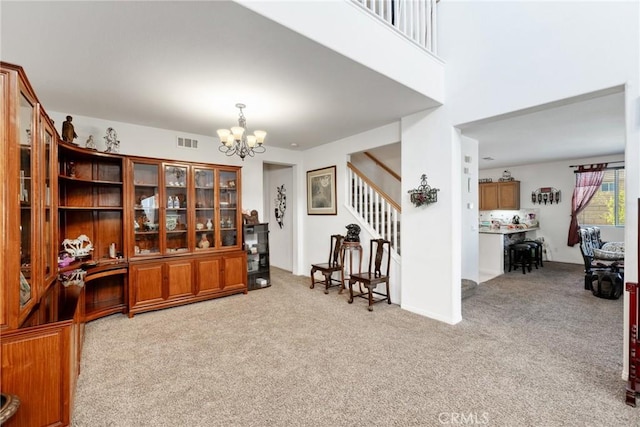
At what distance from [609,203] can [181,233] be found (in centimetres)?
900

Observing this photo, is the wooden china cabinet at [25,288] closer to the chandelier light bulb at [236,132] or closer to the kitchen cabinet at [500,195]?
the chandelier light bulb at [236,132]

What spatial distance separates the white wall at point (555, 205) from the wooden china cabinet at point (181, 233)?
761 centimetres

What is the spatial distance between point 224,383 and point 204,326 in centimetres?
127

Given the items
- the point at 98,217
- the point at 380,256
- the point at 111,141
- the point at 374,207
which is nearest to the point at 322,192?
the point at 374,207

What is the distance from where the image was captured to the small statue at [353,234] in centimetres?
473

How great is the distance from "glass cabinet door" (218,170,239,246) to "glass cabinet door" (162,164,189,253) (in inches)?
20.8

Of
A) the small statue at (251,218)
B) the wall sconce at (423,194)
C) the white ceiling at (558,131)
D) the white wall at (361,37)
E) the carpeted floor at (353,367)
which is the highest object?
the white wall at (361,37)

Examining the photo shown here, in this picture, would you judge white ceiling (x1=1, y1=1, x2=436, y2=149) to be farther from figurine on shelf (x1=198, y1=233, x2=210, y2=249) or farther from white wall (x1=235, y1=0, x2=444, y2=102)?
figurine on shelf (x1=198, y1=233, x2=210, y2=249)

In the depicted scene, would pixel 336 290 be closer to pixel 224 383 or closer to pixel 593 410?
pixel 224 383

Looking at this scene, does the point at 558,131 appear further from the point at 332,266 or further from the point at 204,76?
the point at 204,76

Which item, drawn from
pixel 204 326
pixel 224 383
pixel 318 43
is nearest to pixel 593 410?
pixel 224 383

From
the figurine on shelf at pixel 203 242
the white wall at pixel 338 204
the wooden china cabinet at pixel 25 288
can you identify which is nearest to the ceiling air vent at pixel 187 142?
the figurine on shelf at pixel 203 242

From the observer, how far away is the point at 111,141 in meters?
3.93

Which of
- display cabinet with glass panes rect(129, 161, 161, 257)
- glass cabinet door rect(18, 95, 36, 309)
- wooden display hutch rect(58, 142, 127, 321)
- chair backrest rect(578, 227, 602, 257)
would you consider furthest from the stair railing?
glass cabinet door rect(18, 95, 36, 309)
